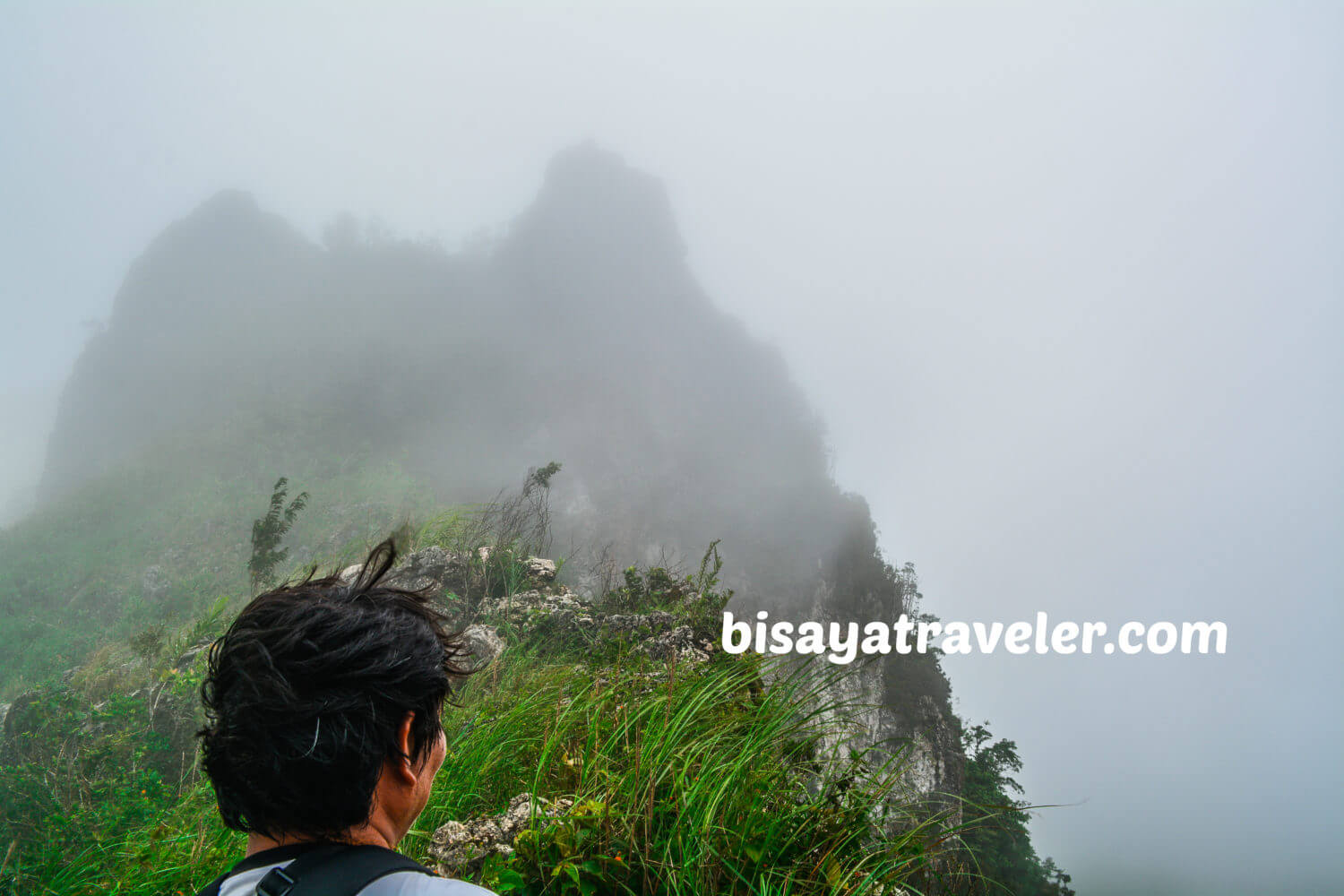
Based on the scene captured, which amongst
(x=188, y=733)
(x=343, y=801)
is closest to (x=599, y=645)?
(x=188, y=733)

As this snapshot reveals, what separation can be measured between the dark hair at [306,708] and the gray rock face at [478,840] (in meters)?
1.11

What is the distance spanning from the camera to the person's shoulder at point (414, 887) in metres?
0.61

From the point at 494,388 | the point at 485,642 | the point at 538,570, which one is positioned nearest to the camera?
the point at 485,642

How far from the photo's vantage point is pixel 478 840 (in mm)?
1814

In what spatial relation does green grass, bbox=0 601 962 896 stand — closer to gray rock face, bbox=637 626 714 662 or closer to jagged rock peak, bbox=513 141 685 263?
gray rock face, bbox=637 626 714 662

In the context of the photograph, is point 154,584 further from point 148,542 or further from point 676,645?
point 676,645

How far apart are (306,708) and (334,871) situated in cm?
24

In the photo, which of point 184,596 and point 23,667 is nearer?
point 23,667

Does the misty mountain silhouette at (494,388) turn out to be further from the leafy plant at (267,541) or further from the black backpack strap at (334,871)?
the black backpack strap at (334,871)

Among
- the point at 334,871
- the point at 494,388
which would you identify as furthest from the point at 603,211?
the point at 334,871

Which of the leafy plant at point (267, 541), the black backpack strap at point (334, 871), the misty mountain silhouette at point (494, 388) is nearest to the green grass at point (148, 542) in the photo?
the misty mountain silhouette at point (494, 388)

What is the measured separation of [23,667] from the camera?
10195mm

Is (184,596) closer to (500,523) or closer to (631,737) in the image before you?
(500,523)

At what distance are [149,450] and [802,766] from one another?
88.2 feet
